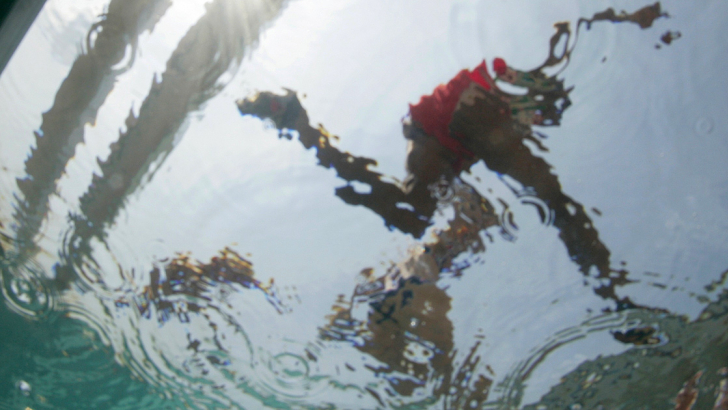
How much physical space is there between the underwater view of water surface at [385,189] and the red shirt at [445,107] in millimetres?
20

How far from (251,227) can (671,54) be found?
176 inches

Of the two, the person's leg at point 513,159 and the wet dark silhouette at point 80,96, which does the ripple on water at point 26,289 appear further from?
the person's leg at point 513,159

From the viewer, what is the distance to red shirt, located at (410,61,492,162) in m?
3.53

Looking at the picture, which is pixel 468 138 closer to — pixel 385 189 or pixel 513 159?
pixel 513 159

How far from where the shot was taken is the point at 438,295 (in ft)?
16.2

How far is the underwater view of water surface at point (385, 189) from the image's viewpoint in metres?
3.47

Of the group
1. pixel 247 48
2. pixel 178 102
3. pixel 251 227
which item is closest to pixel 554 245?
pixel 251 227

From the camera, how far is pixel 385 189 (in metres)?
4.07

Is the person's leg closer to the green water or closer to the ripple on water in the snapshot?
the ripple on water

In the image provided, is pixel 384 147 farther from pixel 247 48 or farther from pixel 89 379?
pixel 89 379

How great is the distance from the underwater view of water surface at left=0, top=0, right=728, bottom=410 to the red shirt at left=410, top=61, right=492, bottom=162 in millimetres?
20

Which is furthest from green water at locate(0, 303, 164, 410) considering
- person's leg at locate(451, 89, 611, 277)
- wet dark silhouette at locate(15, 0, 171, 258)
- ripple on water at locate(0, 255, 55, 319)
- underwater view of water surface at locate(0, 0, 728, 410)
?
person's leg at locate(451, 89, 611, 277)

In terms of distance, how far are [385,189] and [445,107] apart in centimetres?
102

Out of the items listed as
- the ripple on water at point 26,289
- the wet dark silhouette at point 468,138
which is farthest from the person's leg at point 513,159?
the ripple on water at point 26,289
